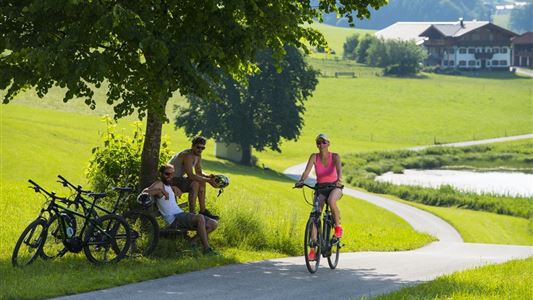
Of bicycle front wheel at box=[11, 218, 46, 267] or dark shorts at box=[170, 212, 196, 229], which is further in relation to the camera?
dark shorts at box=[170, 212, 196, 229]

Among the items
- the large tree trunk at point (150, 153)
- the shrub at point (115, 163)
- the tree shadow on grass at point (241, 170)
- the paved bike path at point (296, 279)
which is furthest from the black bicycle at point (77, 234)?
the tree shadow on grass at point (241, 170)

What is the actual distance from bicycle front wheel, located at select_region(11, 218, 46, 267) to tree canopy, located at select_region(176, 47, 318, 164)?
58.8 m

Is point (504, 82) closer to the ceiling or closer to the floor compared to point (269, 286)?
closer to the ceiling

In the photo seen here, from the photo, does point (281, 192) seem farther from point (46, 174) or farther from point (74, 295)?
point (74, 295)

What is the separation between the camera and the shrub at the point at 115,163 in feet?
63.8

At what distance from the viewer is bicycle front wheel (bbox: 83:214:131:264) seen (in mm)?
15625

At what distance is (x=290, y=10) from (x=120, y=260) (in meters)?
5.07

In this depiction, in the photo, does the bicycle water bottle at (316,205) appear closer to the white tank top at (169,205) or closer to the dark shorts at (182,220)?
the dark shorts at (182,220)

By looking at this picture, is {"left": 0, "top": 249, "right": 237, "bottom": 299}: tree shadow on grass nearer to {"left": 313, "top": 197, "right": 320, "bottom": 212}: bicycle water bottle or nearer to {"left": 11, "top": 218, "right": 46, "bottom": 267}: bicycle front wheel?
{"left": 11, "top": 218, "right": 46, "bottom": 267}: bicycle front wheel

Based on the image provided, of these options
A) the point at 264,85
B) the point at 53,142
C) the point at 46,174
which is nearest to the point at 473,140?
the point at 264,85

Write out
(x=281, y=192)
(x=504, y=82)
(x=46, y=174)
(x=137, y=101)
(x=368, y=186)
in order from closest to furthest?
(x=137, y=101) → (x=46, y=174) → (x=281, y=192) → (x=368, y=186) → (x=504, y=82)

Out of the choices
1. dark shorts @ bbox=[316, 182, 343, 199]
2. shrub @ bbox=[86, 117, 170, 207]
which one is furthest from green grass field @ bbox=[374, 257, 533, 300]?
shrub @ bbox=[86, 117, 170, 207]

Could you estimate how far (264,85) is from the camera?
247ft

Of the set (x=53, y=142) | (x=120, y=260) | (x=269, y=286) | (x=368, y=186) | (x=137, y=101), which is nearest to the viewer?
(x=269, y=286)
